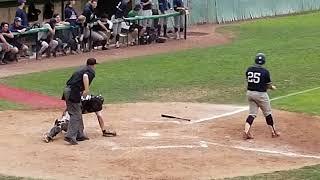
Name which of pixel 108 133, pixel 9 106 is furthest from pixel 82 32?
pixel 108 133

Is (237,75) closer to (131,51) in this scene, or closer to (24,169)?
(131,51)

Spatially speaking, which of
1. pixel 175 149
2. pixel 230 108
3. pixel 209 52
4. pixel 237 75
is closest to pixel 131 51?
pixel 209 52

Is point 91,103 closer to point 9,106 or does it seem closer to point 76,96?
point 76,96

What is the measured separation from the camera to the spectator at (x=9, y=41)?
70.6 ft

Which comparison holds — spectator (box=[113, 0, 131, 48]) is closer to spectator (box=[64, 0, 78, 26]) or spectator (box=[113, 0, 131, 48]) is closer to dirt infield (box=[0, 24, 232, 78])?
dirt infield (box=[0, 24, 232, 78])

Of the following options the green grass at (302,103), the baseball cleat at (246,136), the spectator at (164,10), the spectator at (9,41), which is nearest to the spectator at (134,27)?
the spectator at (164,10)

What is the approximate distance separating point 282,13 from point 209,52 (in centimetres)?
1293

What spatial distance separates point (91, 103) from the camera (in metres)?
13.2

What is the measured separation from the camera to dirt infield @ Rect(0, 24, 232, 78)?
2138 cm

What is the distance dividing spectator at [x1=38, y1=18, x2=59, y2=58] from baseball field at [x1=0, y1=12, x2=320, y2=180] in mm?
566

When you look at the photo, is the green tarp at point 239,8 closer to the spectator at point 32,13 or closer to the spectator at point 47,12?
the spectator at point 47,12

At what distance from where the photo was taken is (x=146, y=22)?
87.9 ft

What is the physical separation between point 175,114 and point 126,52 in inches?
379

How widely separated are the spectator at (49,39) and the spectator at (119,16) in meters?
2.92
